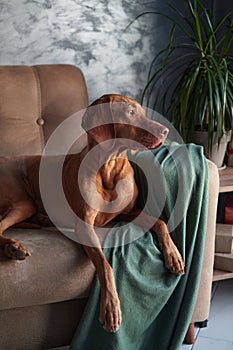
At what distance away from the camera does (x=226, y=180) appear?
2311 mm

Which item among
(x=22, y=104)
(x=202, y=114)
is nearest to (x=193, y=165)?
(x=202, y=114)

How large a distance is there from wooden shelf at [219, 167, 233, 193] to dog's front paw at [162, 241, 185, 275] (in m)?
0.48

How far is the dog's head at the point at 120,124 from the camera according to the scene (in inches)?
68.3

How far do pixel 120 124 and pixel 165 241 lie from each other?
0.39 meters

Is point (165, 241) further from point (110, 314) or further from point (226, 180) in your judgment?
point (226, 180)

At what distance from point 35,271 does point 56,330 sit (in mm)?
245

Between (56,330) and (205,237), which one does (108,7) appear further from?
(56,330)

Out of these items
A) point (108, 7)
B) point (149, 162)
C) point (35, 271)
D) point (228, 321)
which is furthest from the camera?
point (108, 7)

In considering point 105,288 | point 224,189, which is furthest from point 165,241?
point 224,189

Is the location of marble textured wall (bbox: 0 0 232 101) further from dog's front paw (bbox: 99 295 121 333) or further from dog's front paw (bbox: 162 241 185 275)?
dog's front paw (bbox: 99 295 121 333)

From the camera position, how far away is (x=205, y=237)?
1.97 m

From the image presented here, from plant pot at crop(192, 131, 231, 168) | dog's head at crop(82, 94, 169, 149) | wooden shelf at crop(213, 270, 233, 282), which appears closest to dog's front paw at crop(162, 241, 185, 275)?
dog's head at crop(82, 94, 169, 149)

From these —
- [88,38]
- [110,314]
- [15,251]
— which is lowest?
[110,314]

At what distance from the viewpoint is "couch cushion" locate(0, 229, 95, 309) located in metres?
1.71
